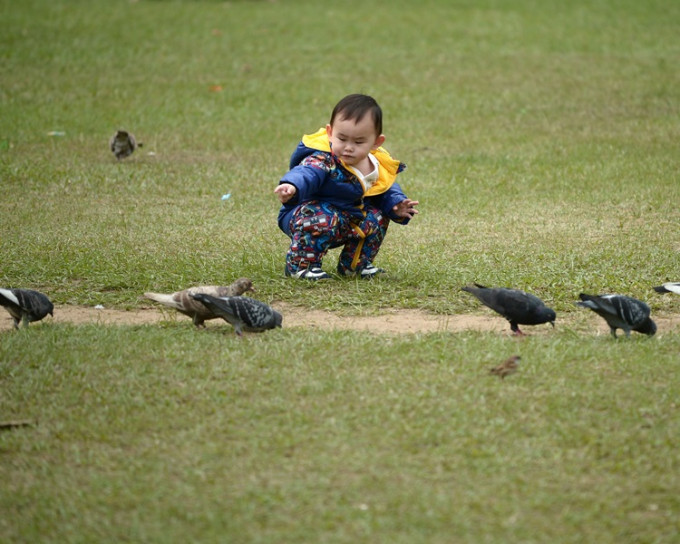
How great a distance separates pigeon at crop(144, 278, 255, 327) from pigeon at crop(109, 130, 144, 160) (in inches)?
198

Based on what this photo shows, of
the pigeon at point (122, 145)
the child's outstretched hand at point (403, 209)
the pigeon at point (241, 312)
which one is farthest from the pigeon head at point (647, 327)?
the pigeon at point (122, 145)

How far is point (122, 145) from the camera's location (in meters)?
9.83

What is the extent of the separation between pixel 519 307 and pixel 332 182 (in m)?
1.61

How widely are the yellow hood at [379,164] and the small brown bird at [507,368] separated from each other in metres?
1.93

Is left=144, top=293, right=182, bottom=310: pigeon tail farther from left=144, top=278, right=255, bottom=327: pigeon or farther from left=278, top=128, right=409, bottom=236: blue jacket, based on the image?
left=278, top=128, right=409, bottom=236: blue jacket

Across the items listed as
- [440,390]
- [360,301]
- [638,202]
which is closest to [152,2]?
[638,202]

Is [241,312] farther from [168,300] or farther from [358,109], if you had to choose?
[358,109]

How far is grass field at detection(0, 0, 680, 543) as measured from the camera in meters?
3.30

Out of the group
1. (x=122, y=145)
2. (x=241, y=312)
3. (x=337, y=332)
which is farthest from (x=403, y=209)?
(x=122, y=145)

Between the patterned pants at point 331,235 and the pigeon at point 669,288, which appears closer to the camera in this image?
the pigeon at point 669,288

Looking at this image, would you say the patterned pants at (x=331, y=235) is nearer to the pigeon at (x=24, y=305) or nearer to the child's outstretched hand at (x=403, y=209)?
the child's outstretched hand at (x=403, y=209)

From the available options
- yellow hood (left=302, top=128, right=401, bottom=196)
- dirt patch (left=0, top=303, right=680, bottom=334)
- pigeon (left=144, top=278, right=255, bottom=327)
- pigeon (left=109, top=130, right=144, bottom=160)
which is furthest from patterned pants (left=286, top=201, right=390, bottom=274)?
pigeon (left=109, top=130, right=144, bottom=160)

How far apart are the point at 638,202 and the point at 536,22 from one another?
10.6 m

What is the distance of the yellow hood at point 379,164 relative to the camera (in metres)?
5.93
